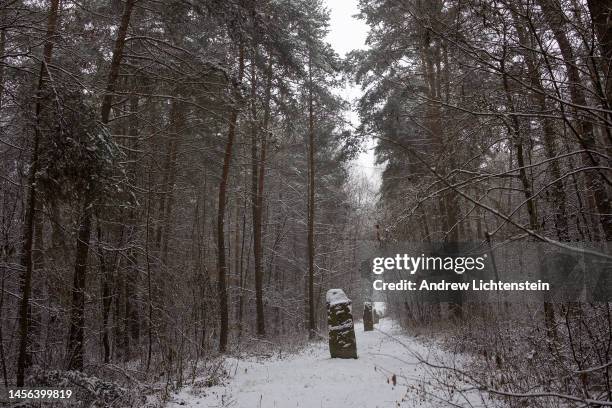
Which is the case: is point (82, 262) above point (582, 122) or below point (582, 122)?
below

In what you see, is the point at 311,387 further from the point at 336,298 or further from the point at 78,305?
the point at 78,305

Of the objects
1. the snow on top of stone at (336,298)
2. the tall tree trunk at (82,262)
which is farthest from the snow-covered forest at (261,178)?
the snow on top of stone at (336,298)

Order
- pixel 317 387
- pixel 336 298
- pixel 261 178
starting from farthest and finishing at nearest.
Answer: pixel 261 178 < pixel 336 298 < pixel 317 387

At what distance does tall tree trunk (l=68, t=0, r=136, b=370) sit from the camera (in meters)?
5.38

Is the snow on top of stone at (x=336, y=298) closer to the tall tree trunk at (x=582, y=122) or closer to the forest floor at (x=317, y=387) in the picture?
the forest floor at (x=317, y=387)

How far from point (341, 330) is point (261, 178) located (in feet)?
23.0

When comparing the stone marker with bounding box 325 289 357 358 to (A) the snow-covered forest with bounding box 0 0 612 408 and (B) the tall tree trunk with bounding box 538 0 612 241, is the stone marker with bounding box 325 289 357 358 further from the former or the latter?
(B) the tall tree trunk with bounding box 538 0 612 241

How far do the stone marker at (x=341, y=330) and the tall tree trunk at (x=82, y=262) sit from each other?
5703mm

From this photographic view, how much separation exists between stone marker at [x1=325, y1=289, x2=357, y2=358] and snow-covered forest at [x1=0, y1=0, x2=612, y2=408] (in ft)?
0.30

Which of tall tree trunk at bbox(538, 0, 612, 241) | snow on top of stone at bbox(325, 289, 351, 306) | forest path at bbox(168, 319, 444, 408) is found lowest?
forest path at bbox(168, 319, 444, 408)

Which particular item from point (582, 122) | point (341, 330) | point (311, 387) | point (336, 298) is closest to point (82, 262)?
point (311, 387)

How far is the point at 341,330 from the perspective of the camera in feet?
31.2

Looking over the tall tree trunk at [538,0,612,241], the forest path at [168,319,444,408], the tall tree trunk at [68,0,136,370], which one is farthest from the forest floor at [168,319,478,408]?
the tall tree trunk at [538,0,612,241]

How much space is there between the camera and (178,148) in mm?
11781
